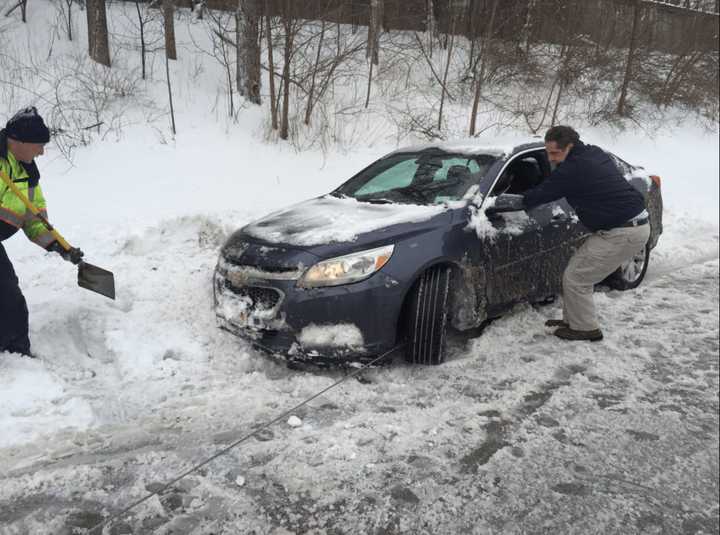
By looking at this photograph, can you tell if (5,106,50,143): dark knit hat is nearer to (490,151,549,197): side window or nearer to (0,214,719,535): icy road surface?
(0,214,719,535): icy road surface

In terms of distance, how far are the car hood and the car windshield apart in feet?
0.81

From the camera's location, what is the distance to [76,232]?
5.57 meters

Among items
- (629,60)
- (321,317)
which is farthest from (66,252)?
(629,60)

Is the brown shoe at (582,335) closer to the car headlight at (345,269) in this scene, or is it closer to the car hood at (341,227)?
the car hood at (341,227)

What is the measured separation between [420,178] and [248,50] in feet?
20.9

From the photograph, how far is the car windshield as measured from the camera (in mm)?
4082

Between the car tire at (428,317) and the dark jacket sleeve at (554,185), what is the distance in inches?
35.5

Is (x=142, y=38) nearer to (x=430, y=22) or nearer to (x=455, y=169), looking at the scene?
(x=455, y=169)

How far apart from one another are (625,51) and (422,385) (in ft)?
49.4

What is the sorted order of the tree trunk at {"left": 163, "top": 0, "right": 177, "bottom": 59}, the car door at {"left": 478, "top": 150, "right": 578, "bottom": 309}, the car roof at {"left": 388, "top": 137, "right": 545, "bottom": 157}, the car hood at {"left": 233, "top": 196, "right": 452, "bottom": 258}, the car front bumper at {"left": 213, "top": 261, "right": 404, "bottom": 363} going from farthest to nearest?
the tree trunk at {"left": 163, "top": 0, "right": 177, "bottom": 59}, the car roof at {"left": 388, "top": 137, "right": 545, "bottom": 157}, the car door at {"left": 478, "top": 150, "right": 578, "bottom": 309}, the car hood at {"left": 233, "top": 196, "right": 452, "bottom": 258}, the car front bumper at {"left": 213, "top": 261, "right": 404, "bottom": 363}

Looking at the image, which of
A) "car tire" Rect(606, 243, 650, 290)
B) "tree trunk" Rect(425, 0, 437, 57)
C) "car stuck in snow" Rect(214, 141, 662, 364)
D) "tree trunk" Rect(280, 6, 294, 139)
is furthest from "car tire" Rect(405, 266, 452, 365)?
"tree trunk" Rect(425, 0, 437, 57)

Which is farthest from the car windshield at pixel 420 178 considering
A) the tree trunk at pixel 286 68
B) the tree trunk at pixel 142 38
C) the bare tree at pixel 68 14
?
the bare tree at pixel 68 14

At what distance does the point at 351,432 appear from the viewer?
293 centimetres

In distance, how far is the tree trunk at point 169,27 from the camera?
392 inches
